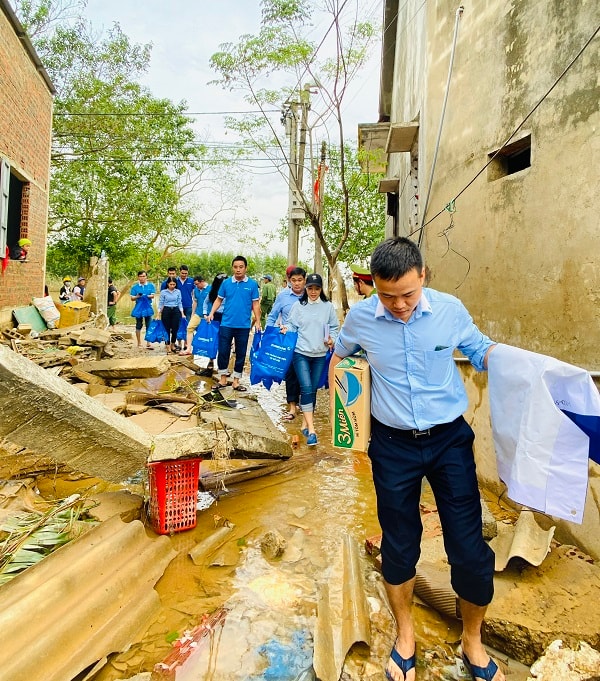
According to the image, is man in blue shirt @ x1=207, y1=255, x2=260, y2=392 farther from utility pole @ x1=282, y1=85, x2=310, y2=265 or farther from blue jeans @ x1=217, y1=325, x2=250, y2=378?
utility pole @ x1=282, y1=85, x2=310, y2=265

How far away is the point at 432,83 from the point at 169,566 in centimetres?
559

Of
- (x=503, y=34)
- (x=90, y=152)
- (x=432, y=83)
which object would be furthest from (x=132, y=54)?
(x=503, y=34)

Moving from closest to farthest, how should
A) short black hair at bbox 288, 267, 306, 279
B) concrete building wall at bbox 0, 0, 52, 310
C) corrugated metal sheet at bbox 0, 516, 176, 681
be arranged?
corrugated metal sheet at bbox 0, 516, 176, 681
short black hair at bbox 288, 267, 306, 279
concrete building wall at bbox 0, 0, 52, 310

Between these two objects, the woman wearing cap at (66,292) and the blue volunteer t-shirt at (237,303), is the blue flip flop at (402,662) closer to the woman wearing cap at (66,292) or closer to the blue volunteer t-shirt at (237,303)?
the blue volunteer t-shirt at (237,303)

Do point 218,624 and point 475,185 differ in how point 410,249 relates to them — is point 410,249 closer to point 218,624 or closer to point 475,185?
point 218,624

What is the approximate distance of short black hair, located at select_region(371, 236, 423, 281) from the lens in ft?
6.62

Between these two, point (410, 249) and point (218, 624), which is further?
point (218, 624)

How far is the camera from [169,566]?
2.95 m

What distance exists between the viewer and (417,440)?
2.12 meters

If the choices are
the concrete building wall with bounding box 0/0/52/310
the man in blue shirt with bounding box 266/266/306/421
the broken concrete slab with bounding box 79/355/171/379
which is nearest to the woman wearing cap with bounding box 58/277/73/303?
the concrete building wall with bounding box 0/0/52/310

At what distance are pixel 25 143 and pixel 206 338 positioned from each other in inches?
239

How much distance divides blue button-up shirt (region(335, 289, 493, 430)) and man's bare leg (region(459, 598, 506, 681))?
848mm

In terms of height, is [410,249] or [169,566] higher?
[410,249]

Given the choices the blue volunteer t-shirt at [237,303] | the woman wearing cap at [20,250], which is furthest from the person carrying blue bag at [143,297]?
the blue volunteer t-shirt at [237,303]
